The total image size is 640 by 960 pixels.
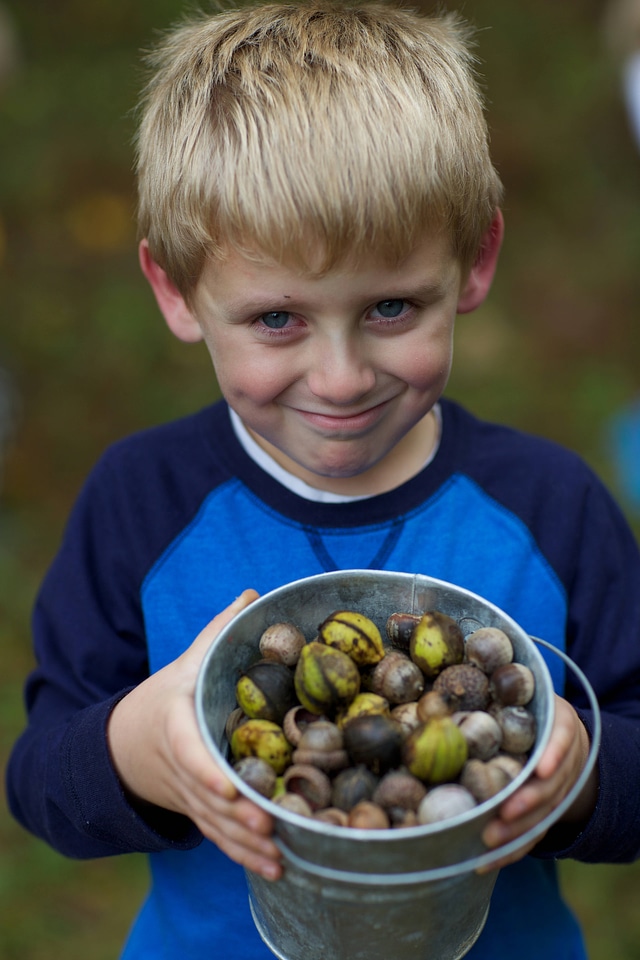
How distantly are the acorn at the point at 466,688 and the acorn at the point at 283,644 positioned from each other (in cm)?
18

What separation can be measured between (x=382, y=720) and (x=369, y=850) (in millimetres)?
180

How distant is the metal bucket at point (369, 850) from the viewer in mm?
985

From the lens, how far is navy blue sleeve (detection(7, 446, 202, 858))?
146 centimetres

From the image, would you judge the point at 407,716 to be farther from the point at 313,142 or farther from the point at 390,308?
the point at 313,142

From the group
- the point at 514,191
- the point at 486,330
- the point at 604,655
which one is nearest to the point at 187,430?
the point at 604,655

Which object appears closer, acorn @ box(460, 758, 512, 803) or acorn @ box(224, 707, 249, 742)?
acorn @ box(460, 758, 512, 803)

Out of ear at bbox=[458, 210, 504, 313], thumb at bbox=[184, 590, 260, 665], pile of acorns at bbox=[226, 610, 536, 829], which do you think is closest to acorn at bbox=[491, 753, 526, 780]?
pile of acorns at bbox=[226, 610, 536, 829]

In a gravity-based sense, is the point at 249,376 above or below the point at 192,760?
above

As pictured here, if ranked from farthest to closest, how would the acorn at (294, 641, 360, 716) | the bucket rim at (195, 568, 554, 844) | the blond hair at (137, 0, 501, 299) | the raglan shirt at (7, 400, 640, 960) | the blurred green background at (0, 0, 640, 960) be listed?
1. the blurred green background at (0, 0, 640, 960)
2. the raglan shirt at (7, 400, 640, 960)
3. the blond hair at (137, 0, 501, 299)
4. the acorn at (294, 641, 360, 716)
5. the bucket rim at (195, 568, 554, 844)

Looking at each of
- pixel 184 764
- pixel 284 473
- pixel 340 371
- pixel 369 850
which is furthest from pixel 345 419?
pixel 369 850

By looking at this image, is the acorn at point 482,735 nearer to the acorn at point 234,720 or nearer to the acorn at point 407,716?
the acorn at point 407,716

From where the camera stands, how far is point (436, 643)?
3.92 ft

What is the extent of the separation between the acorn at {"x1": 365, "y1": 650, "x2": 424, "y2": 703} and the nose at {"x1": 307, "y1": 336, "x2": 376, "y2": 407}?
0.39 metres

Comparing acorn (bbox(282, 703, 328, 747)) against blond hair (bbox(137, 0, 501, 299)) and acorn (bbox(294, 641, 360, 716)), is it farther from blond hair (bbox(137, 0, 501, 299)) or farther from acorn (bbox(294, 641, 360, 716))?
blond hair (bbox(137, 0, 501, 299))
